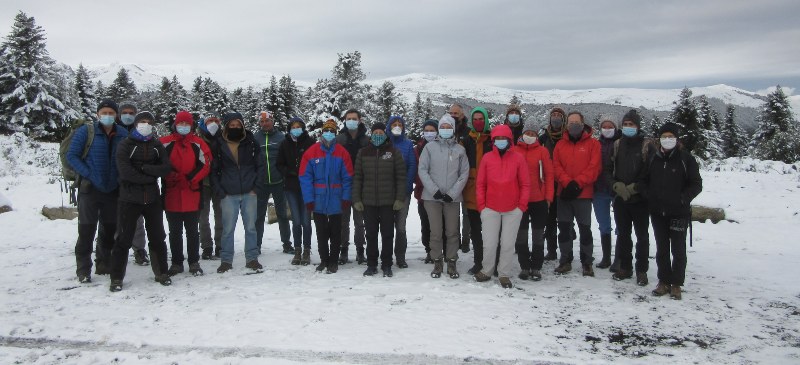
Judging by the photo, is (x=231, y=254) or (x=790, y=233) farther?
(x=790, y=233)

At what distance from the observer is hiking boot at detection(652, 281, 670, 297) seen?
608 centimetres

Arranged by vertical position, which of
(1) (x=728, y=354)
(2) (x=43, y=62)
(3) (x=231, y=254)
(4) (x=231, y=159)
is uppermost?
(2) (x=43, y=62)

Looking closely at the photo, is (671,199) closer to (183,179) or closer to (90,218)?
(183,179)

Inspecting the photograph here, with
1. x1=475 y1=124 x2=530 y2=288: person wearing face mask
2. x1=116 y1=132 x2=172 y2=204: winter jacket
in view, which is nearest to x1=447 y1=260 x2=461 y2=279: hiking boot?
x1=475 y1=124 x2=530 y2=288: person wearing face mask

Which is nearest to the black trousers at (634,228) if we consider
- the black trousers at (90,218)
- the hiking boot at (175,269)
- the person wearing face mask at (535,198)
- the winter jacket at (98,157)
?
the person wearing face mask at (535,198)

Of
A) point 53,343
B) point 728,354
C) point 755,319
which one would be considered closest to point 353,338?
point 53,343

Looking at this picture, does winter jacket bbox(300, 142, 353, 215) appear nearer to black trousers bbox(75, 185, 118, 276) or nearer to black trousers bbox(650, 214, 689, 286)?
black trousers bbox(75, 185, 118, 276)

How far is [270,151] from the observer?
25.8 feet

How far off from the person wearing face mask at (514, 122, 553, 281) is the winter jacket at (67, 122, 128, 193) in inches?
223

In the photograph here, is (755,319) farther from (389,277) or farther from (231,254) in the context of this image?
(231,254)

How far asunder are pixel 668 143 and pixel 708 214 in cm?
681

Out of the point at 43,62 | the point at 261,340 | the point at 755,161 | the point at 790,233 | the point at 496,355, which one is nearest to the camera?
the point at 496,355

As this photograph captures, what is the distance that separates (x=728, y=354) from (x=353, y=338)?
362cm

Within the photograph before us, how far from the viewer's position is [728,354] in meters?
4.45
